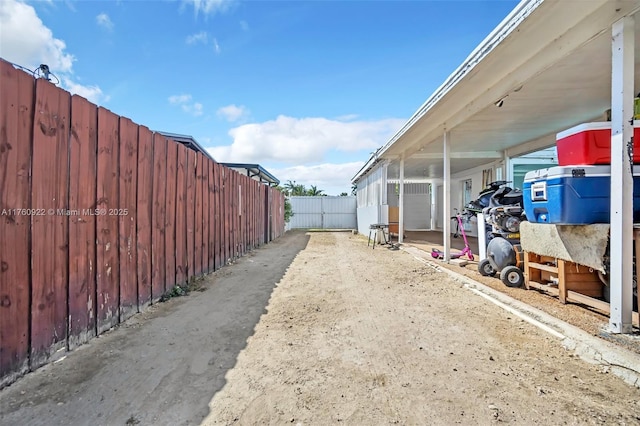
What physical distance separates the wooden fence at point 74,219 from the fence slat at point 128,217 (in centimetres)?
1

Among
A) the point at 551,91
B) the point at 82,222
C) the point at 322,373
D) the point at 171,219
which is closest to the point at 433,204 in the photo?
the point at 551,91

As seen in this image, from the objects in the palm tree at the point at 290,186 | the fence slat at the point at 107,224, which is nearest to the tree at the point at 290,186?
the palm tree at the point at 290,186

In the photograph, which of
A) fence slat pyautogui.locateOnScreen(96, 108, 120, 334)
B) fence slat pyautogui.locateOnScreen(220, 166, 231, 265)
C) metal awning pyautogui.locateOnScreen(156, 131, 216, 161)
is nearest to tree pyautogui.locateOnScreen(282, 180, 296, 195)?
metal awning pyautogui.locateOnScreen(156, 131, 216, 161)

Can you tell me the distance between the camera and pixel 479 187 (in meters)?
13.3

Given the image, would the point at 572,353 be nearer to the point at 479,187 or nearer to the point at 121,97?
the point at 121,97

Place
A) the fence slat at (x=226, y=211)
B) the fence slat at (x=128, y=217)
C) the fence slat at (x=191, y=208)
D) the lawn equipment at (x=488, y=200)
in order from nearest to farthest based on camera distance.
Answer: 1. the fence slat at (x=128, y=217)
2. the fence slat at (x=191, y=208)
3. the lawn equipment at (x=488, y=200)
4. the fence slat at (x=226, y=211)

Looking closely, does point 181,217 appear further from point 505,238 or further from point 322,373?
point 505,238

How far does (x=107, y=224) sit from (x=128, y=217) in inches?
15.1

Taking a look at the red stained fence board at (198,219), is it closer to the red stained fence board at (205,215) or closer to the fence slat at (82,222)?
the red stained fence board at (205,215)

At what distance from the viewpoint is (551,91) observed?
5.20m

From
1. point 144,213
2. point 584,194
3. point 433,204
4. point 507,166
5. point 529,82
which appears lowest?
point 144,213

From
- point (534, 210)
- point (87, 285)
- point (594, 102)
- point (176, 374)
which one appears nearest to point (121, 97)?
point (87, 285)

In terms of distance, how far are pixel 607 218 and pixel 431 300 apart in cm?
208

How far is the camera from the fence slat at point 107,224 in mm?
2975
